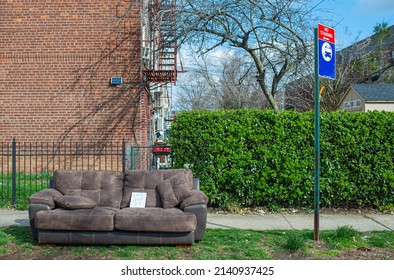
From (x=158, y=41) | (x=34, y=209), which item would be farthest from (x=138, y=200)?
(x=158, y=41)

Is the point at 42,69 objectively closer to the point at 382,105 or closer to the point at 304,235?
the point at 304,235

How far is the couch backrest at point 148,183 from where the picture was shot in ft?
23.6

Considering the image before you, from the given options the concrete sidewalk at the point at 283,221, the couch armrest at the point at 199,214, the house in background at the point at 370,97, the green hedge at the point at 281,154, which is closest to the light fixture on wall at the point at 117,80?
the green hedge at the point at 281,154

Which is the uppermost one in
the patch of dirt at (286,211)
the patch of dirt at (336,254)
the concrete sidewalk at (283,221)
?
the patch of dirt at (286,211)

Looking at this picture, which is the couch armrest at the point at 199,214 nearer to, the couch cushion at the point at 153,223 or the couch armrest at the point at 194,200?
the couch armrest at the point at 194,200

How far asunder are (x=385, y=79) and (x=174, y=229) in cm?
3453

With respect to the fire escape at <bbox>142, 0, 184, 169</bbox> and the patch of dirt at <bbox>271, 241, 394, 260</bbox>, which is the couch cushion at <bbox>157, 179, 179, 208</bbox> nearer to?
the patch of dirt at <bbox>271, 241, 394, 260</bbox>

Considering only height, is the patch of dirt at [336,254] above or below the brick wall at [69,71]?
below

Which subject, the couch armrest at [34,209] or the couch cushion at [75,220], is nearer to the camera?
the couch cushion at [75,220]

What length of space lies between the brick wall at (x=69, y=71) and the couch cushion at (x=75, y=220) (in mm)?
6507

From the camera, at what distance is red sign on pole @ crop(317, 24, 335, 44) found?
20.9 ft

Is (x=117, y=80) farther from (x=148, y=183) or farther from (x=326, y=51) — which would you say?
(x=326, y=51)

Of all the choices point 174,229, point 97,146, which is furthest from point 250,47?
point 174,229

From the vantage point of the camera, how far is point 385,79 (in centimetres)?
3597
